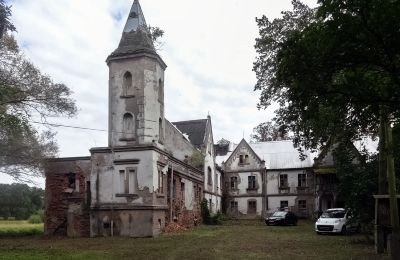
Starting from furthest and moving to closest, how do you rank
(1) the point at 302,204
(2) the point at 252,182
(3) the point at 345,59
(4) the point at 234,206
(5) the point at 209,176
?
1. (4) the point at 234,206
2. (2) the point at 252,182
3. (1) the point at 302,204
4. (5) the point at 209,176
5. (3) the point at 345,59

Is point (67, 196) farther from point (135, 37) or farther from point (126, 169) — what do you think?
point (135, 37)

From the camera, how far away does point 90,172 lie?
2681 centimetres

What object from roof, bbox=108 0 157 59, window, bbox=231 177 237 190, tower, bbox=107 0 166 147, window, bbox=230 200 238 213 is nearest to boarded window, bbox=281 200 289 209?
window, bbox=230 200 238 213

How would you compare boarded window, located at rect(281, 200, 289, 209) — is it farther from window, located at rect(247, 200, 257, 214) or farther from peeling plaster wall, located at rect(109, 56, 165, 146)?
peeling plaster wall, located at rect(109, 56, 165, 146)

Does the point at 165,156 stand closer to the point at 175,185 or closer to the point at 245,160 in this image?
the point at 175,185

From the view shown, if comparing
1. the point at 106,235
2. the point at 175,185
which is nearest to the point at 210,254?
the point at 106,235

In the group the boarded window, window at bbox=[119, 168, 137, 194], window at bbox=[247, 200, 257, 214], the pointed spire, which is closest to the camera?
window at bbox=[119, 168, 137, 194]

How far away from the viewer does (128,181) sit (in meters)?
25.5

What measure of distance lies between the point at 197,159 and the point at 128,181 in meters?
14.7

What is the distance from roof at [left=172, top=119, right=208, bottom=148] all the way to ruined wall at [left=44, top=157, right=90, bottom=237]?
57.9ft

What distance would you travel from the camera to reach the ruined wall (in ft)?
86.8

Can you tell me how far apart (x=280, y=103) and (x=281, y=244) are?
22.1ft

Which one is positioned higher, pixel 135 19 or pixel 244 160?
pixel 135 19

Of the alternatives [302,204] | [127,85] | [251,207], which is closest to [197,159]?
[251,207]
